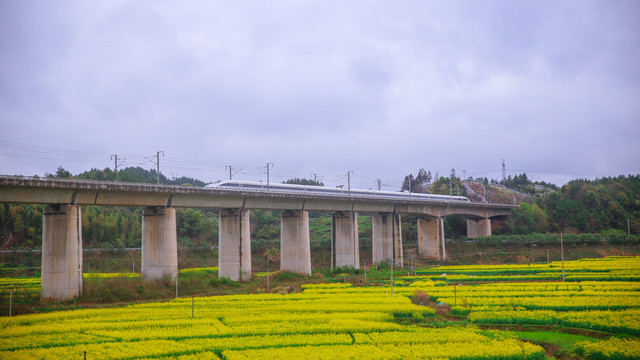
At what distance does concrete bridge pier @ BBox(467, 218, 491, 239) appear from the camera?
104312mm

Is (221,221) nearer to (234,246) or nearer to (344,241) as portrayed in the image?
(234,246)

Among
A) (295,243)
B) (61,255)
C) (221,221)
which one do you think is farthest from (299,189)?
(61,255)

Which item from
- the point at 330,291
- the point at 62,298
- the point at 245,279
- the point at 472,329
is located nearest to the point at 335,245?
the point at 245,279

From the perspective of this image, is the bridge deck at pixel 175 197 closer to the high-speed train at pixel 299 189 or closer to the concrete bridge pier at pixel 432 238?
the concrete bridge pier at pixel 432 238

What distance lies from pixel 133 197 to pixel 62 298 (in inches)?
473

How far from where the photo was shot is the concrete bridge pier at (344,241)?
7381cm

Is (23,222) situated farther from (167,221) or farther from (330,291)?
(330,291)

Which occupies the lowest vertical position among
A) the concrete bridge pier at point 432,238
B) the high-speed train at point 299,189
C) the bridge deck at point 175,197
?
the concrete bridge pier at point 432,238

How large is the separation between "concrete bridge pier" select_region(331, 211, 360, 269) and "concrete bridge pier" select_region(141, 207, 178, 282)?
91.4 ft

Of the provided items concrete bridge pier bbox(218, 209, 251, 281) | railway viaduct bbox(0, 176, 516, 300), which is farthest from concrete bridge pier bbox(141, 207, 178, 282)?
concrete bridge pier bbox(218, 209, 251, 281)

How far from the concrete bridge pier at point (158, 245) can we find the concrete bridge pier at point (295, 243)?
1754 cm

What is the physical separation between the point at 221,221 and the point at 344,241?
2064cm

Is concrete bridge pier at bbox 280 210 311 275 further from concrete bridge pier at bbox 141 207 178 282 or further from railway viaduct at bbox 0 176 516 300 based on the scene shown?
concrete bridge pier at bbox 141 207 178 282

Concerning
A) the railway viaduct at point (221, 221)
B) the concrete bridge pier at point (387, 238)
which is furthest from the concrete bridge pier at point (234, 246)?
the concrete bridge pier at point (387, 238)
